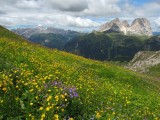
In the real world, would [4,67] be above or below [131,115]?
above

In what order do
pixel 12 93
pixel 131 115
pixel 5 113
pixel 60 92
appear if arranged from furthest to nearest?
pixel 131 115 < pixel 60 92 < pixel 12 93 < pixel 5 113

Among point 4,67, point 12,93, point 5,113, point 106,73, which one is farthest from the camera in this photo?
point 106,73

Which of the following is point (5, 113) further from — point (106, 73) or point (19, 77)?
point (106, 73)

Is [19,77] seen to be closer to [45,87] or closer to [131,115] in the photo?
[45,87]

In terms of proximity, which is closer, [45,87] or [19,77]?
[45,87]

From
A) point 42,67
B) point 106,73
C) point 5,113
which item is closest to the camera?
point 5,113

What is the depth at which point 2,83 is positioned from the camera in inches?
405

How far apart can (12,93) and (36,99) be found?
83 cm

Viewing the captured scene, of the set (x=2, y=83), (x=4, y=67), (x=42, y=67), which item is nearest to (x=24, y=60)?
(x=42, y=67)

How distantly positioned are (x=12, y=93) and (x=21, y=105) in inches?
28.0

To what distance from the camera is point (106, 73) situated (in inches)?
1242

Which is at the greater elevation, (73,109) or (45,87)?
(45,87)

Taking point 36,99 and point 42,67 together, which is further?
point 42,67

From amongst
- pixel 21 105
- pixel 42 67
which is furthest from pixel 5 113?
pixel 42 67
